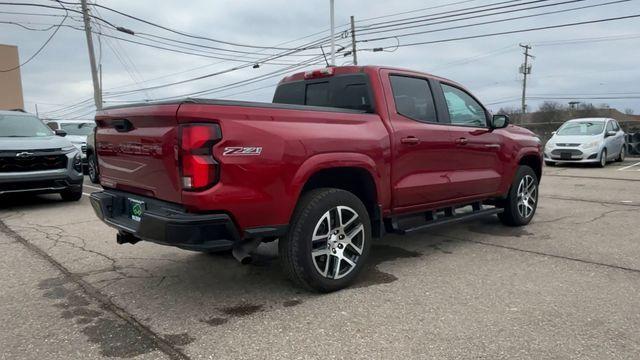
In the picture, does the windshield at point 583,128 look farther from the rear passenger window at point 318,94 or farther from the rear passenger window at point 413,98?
the rear passenger window at point 318,94

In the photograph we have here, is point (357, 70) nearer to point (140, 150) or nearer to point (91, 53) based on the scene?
point (140, 150)

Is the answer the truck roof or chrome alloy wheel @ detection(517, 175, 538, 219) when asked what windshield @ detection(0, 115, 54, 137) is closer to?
the truck roof

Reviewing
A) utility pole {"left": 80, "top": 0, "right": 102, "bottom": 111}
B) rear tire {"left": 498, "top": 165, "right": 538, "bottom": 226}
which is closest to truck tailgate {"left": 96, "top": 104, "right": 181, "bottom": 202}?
rear tire {"left": 498, "top": 165, "right": 538, "bottom": 226}

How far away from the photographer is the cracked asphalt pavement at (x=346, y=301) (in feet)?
10.6

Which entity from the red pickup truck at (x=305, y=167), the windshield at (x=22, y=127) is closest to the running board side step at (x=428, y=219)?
the red pickup truck at (x=305, y=167)

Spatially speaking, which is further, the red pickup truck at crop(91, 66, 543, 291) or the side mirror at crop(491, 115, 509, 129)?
the side mirror at crop(491, 115, 509, 129)

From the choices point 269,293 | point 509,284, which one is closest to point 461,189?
point 509,284

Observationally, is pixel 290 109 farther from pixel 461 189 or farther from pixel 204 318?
pixel 461 189

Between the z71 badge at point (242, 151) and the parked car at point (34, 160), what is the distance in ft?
21.5

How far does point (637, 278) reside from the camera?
14.7 feet

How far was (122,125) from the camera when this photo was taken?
412cm

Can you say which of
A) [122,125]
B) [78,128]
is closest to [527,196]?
[122,125]

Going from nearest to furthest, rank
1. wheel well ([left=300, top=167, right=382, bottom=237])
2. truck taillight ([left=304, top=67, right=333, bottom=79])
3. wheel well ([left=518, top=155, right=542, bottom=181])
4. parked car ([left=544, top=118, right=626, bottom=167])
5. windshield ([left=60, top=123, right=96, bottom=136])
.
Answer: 1. wheel well ([left=300, top=167, right=382, bottom=237])
2. truck taillight ([left=304, top=67, right=333, bottom=79])
3. wheel well ([left=518, top=155, right=542, bottom=181])
4. parked car ([left=544, top=118, right=626, bottom=167])
5. windshield ([left=60, top=123, right=96, bottom=136])

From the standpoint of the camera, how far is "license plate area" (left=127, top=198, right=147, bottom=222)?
3.93m
